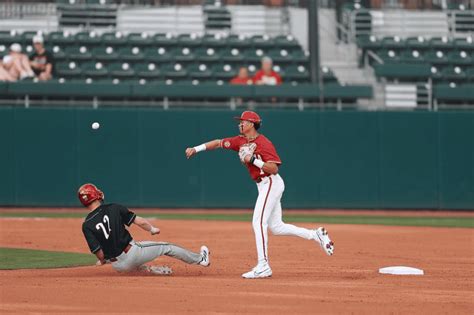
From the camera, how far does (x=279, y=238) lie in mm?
19281

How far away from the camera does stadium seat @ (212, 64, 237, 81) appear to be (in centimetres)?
2714

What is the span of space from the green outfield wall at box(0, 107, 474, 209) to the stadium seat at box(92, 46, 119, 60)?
2738 mm

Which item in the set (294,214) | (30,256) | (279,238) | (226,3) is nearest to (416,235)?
(279,238)

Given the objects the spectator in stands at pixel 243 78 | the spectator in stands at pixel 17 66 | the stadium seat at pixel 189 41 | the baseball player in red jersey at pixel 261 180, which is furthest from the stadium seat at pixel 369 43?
the baseball player in red jersey at pixel 261 180

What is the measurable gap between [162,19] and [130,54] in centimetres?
294

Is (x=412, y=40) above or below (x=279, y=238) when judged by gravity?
above

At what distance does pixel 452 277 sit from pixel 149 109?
13.4 meters

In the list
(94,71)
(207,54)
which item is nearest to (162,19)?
(207,54)

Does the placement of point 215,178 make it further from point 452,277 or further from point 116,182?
point 452,277

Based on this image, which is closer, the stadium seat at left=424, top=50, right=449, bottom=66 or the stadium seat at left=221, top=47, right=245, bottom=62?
the stadium seat at left=221, top=47, right=245, bottom=62

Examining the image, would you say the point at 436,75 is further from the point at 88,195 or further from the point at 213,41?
the point at 88,195

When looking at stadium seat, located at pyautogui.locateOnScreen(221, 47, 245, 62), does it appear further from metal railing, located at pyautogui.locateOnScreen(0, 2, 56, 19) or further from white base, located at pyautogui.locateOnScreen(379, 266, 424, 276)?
white base, located at pyautogui.locateOnScreen(379, 266, 424, 276)

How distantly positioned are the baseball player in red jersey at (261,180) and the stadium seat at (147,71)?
14.2 metres

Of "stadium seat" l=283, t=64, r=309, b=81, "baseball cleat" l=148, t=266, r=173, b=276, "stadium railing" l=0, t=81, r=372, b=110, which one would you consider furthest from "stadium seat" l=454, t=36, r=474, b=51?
"baseball cleat" l=148, t=266, r=173, b=276
